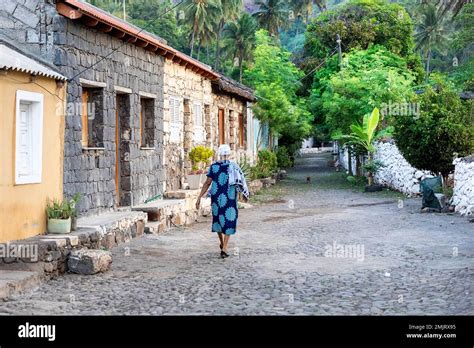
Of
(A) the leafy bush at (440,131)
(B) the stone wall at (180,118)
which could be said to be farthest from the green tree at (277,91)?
(A) the leafy bush at (440,131)

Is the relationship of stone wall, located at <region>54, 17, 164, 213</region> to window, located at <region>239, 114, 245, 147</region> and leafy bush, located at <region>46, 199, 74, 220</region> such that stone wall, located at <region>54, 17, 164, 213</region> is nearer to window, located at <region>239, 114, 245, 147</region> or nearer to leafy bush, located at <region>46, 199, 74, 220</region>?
leafy bush, located at <region>46, 199, 74, 220</region>

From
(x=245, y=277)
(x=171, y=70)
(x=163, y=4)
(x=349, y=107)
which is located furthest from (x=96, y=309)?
(x=163, y=4)

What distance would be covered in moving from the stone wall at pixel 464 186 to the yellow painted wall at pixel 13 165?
29.6 ft

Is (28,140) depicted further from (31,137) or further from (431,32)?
(431,32)

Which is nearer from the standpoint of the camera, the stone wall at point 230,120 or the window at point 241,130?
the stone wall at point 230,120

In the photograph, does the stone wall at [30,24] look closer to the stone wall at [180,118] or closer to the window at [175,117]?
the stone wall at [180,118]

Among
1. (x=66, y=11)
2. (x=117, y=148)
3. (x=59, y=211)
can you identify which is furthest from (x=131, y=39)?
(x=59, y=211)

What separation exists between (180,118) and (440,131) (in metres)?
6.78

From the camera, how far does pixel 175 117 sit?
705 inches

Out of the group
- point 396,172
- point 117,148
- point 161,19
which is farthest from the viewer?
point 161,19

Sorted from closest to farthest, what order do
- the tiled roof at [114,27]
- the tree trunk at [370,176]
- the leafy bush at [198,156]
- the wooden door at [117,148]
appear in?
the tiled roof at [114,27], the wooden door at [117,148], the leafy bush at [198,156], the tree trunk at [370,176]

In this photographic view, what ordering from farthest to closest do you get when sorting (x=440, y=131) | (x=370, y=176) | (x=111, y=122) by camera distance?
1. (x=370, y=176)
2. (x=440, y=131)
3. (x=111, y=122)

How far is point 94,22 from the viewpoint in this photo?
11797mm

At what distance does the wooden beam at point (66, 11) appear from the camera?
10.9 metres
